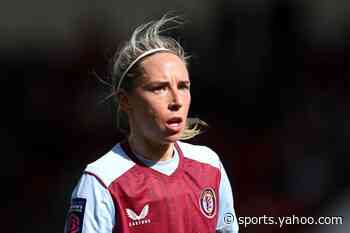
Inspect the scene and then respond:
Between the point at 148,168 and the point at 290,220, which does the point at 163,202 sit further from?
the point at 290,220

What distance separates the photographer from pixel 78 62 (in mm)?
3875

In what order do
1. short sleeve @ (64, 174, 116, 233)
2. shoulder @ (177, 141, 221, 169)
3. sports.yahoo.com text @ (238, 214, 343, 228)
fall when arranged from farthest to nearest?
sports.yahoo.com text @ (238, 214, 343, 228) < shoulder @ (177, 141, 221, 169) < short sleeve @ (64, 174, 116, 233)

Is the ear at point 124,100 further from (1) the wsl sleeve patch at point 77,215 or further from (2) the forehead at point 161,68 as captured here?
(1) the wsl sleeve patch at point 77,215

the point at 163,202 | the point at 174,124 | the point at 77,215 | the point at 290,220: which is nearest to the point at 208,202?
the point at 163,202

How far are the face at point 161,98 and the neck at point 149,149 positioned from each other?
2 cm

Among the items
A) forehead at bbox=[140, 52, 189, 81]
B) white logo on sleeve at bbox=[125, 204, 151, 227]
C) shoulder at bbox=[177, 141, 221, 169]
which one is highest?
forehead at bbox=[140, 52, 189, 81]

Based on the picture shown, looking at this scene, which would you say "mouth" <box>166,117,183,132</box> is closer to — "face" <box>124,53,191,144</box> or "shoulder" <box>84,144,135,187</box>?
"face" <box>124,53,191,144</box>

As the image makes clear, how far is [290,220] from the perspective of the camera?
383cm

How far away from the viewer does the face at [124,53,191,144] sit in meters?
2.13

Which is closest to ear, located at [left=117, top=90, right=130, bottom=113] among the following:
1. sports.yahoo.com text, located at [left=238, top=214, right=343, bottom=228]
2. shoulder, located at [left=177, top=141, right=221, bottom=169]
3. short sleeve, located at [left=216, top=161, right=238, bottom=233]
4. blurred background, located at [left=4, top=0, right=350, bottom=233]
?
shoulder, located at [left=177, top=141, right=221, bottom=169]

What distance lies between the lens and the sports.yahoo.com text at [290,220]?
3812 millimetres

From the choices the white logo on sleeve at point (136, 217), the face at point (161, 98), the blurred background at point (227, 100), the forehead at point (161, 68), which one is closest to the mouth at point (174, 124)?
the face at point (161, 98)

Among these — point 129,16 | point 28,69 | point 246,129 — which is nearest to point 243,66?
point 246,129

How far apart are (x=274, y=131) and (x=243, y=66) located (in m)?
0.33
